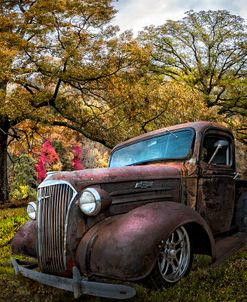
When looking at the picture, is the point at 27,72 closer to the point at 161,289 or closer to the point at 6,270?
the point at 6,270

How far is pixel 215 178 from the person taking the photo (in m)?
5.27

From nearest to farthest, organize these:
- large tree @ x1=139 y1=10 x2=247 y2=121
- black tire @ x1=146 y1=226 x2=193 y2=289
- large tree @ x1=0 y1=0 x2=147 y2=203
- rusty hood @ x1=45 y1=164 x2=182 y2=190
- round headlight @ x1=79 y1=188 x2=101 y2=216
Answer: black tire @ x1=146 y1=226 x2=193 y2=289 → round headlight @ x1=79 y1=188 x2=101 y2=216 → rusty hood @ x1=45 y1=164 x2=182 y2=190 → large tree @ x1=0 y1=0 x2=147 y2=203 → large tree @ x1=139 y1=10 x2=247 y2=121

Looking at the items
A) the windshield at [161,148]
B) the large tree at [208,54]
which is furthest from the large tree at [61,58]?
the large tree at [208,54]

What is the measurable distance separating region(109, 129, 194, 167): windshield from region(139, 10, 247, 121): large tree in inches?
661

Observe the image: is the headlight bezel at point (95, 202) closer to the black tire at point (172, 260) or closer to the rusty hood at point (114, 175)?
the rusty hood at point (114, 175)

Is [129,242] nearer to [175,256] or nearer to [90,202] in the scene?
[90,202]

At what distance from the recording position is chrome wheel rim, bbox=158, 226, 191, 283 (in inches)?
147

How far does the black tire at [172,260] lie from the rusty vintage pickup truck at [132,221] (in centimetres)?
1

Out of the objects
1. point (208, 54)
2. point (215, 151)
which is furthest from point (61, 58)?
point (208, 54)

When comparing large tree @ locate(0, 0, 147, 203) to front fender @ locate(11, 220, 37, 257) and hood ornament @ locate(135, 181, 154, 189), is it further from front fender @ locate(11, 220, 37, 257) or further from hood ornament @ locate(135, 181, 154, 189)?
hood ornament @ locate(135, 181, 154, 189)

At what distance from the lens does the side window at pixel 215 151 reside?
5108mm

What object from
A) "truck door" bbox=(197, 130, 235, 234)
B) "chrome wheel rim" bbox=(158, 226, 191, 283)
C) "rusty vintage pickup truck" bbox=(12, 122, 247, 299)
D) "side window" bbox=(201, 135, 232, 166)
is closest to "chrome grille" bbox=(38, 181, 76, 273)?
"rusty vintage pickup truck" bbox=(12, 122, 247, 299)

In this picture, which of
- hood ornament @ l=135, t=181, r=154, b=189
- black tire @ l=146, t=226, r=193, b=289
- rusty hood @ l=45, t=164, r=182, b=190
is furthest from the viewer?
hood ornament @ l=135, t=181, r=154, b=189

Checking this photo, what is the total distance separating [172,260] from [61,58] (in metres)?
9.98
